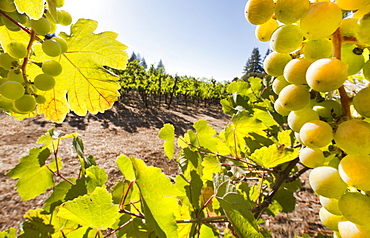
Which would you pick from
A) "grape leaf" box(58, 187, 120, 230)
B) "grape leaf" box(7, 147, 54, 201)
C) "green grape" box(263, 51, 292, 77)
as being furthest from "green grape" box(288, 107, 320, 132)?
"grape leaf" box(7, 147, 54, 201)

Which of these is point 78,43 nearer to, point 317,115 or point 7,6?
point 7,6

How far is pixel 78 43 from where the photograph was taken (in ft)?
2.06

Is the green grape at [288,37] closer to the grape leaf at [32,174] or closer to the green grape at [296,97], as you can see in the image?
the green grape at [296,97]

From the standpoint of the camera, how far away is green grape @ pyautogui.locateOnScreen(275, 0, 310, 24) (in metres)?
0.33

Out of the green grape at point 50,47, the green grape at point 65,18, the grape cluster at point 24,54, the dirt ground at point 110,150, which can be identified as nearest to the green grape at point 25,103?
the grape cluster at point 24,54

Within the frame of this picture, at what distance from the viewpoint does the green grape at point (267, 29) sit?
1.46 ft

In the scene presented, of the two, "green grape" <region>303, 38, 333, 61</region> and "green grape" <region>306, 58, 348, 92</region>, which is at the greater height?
"green grape" <region>303, 38, 333, 61</region>

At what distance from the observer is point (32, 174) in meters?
1.00

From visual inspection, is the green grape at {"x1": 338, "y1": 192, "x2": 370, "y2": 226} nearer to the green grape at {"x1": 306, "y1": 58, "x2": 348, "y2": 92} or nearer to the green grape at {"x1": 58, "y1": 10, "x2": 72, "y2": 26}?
the green grape at {"x1": 306, "y1": 58, "x2": 348, "y2": 92}

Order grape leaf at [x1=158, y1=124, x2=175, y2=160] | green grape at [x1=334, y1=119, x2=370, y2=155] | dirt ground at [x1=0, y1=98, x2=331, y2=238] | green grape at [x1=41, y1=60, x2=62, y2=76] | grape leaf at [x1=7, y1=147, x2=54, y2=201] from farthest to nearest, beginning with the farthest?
1. dirt ground at [x1=0, y1=98, x2=331, y2=238]
2. grape leaf at [x1=158, y1=124, x2=175, y2=160]
3. grape leaf at [x1=7, y1=147, x2=54, y2=201]
4. green grape at [x1=41, y1=60, x2=62, y2=76]
5. green grape at [x1=334, y1=119, x2=370, y2=155]

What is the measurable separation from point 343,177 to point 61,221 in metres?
0.94

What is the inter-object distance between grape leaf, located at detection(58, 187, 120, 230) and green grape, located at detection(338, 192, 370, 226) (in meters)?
0.52

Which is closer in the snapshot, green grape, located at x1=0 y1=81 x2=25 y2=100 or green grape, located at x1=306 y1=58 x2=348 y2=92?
green grape, located at x1=306 y1=58 x2=348 y2=92

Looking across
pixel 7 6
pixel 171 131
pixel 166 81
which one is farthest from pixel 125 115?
pixel 7 6
